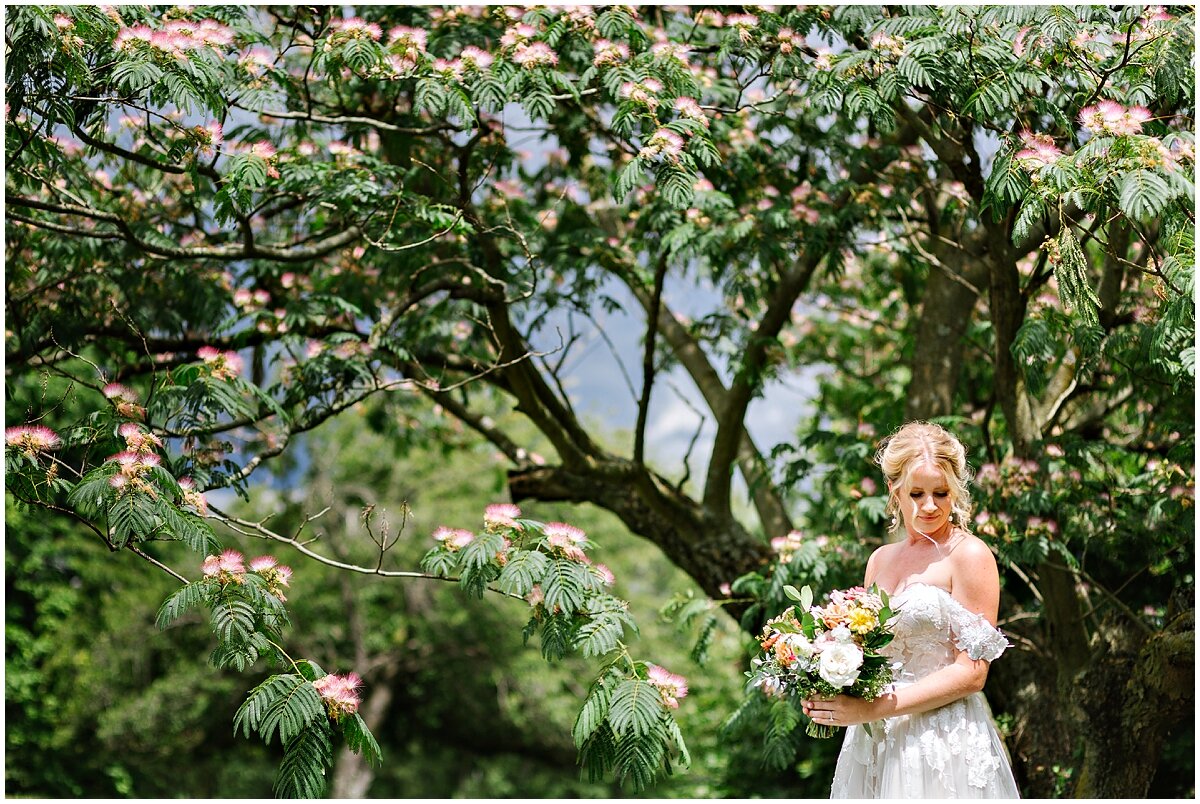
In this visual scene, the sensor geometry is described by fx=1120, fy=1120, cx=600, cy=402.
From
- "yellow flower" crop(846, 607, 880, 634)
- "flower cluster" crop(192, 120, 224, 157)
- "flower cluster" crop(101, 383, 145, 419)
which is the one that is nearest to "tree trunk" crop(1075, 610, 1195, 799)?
"yellow flower" crop(846, 607, 880, 634)

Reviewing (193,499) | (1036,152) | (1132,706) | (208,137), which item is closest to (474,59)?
(208,137)

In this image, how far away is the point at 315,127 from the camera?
596 cm

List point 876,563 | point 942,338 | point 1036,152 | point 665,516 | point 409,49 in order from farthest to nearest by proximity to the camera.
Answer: point 665,516
point 942,338
point 409,49
point 1036,152
point 876,563

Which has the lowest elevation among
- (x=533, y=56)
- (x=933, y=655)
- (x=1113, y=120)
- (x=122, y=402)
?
(x=933, y=655)

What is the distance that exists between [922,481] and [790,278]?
10.2 feet

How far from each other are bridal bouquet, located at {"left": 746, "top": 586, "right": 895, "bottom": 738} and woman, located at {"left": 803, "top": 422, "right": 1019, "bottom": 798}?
0.19 ft

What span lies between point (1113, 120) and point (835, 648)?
6.30 feet

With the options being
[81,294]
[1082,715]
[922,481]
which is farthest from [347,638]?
[922,481]

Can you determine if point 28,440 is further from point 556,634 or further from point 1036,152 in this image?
point 1036,152

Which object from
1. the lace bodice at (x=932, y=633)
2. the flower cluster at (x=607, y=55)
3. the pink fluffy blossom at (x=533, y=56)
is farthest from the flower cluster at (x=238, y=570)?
the flower cluster at (x=607, y=55)

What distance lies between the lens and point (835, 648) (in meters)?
2.68

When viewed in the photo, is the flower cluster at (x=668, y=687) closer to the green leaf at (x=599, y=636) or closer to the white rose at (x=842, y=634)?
the green leaf at (x=599, y=636)

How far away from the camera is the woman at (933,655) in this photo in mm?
2744

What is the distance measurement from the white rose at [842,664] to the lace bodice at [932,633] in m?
0.18
